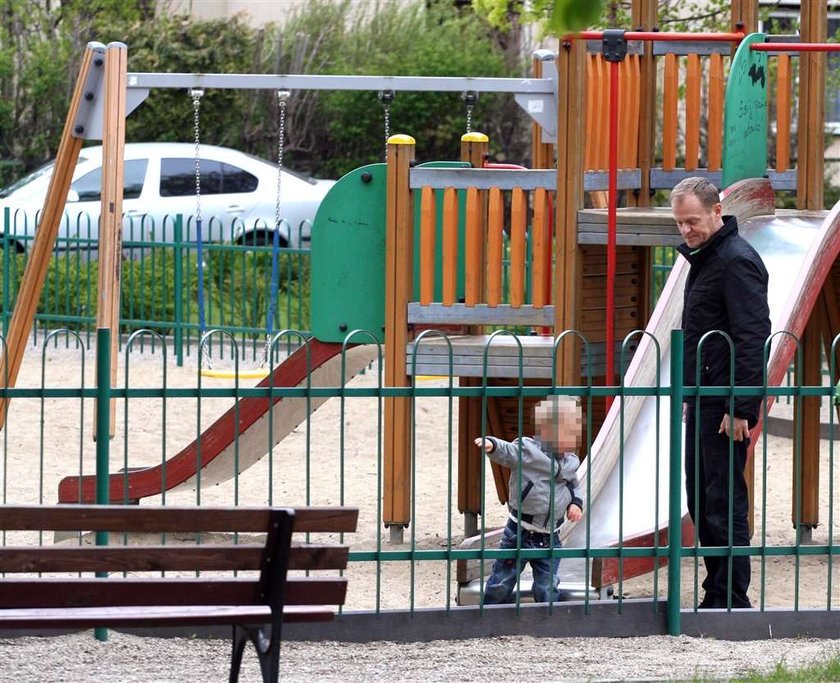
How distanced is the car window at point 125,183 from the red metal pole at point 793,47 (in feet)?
32.7

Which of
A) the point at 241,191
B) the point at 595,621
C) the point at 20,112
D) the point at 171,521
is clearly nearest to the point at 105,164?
the point at 595,621

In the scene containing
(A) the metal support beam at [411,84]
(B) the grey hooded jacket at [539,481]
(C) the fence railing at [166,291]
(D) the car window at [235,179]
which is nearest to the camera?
(B) the grey hooded jacket at [539,481]

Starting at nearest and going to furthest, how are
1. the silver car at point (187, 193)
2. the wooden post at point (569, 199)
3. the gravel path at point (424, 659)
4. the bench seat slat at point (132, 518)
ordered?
the bench seat slat at point (132, 518), the gravel path at point (424, 659), the wooden post at point (569, 199), the silver car at point (187, 193)

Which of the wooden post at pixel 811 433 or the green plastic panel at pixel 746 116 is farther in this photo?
the wooden post at pixel 811 433

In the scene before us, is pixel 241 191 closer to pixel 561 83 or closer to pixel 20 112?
pixel 20 112

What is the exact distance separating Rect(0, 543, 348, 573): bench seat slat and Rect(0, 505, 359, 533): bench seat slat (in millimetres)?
59

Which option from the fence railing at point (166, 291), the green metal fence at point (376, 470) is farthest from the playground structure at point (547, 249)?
the fence railing at point (166, 291)

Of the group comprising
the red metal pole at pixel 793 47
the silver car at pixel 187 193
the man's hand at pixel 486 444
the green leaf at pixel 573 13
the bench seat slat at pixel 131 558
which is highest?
the silver car at pixel 187 193

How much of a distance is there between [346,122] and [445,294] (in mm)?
14428

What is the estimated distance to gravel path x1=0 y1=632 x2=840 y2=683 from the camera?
5199 mm

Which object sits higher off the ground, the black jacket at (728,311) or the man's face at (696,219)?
the man's face at (696,219)

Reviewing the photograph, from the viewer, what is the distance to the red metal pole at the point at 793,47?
24.0 ft

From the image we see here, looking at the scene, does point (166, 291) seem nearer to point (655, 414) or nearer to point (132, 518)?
point (655, 414)

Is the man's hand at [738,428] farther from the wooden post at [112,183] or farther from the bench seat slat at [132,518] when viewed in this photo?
the wooden post at [112,183]
